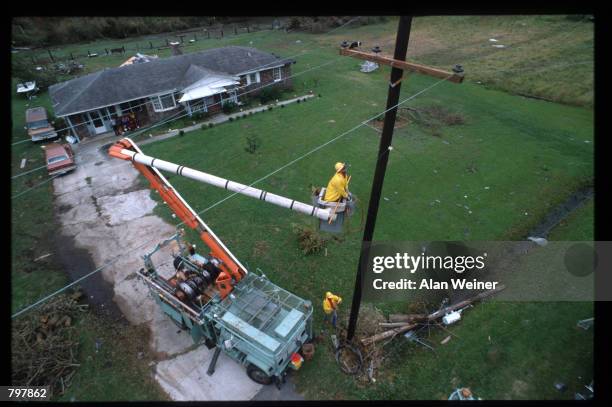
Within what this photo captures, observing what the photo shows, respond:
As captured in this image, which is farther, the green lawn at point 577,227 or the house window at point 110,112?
the house window at point 110,112

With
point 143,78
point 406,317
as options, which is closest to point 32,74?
point 143,78

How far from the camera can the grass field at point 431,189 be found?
958 centimetres

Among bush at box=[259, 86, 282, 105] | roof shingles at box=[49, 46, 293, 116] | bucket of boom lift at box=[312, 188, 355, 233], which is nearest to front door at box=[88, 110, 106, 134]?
roof shingles at box=[49, 46, 293, 116]

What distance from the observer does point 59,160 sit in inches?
734

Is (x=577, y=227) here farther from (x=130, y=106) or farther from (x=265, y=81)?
(x=130, y=106)

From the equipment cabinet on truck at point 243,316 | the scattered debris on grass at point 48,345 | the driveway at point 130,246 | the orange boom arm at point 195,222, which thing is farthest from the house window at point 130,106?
the equipment cabinet on truck at point 243,316

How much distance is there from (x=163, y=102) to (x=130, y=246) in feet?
46.2

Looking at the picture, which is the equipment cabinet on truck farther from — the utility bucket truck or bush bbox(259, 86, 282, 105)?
bush bbox(259, 86, 282, 105)

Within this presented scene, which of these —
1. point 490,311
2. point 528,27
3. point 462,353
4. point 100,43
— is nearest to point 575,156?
point 490,311

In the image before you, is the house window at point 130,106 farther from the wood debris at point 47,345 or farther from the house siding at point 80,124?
the wood debris at point 47,345

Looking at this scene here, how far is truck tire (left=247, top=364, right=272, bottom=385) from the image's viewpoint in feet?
29.4

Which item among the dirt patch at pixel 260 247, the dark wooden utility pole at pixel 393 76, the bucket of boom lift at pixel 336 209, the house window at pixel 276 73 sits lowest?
the dirt patch at pixel 260 247

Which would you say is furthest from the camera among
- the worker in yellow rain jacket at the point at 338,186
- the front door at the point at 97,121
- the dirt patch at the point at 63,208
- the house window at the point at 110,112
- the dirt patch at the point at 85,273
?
the house window at the point at 110,112
